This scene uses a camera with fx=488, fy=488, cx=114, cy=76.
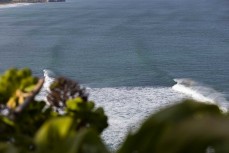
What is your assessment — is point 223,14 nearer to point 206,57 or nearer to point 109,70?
point 206,57

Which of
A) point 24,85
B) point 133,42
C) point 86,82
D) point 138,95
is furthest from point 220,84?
point 24,85

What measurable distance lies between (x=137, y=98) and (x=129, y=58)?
161 inches

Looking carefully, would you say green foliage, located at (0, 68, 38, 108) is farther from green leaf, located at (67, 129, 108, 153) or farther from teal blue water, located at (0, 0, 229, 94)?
teal blue water, located at (0, 0, 229, 94)

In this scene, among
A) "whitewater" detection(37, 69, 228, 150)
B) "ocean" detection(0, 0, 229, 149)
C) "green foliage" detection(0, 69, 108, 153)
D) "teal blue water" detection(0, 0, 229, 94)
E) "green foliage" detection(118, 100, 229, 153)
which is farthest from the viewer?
"teal blue water" detection(0, 0, 229, 94)

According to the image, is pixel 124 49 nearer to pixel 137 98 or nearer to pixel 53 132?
pixel 137 98

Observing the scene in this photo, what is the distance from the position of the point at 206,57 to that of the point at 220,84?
2816 mm

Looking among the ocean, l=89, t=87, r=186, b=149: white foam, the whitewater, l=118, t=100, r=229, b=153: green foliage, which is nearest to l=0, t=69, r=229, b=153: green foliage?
l=118, t=100, r=229, b=153: green foliage

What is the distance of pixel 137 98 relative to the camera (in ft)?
→ 29.2

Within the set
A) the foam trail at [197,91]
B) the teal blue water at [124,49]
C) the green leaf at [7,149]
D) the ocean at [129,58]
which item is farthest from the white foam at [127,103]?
the green leaf at [7,149]

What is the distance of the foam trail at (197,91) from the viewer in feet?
29.3

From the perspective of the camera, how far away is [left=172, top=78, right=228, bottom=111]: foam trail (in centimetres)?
892

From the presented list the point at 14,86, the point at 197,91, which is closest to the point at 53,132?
the point at 14,86

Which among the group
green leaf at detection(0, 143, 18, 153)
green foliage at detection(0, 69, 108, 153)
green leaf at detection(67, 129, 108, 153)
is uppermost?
green leaf at detection(67, 129, 108, 153)

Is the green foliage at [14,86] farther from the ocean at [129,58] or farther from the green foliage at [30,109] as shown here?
the ocean at [129,58]
